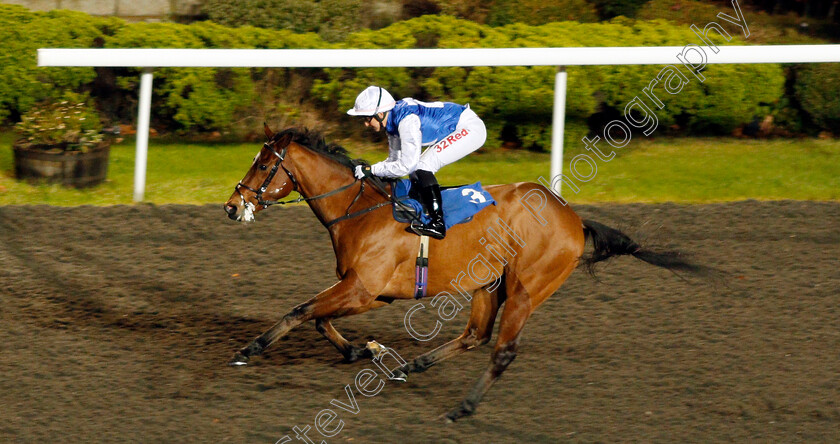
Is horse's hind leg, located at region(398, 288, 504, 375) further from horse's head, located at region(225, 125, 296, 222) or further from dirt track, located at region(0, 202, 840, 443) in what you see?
horse's head, located at region(225, 125, 296, 222)

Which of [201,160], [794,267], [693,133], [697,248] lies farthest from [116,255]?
[693,133]

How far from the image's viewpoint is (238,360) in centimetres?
516

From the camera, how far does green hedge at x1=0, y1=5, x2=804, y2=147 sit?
8.58m

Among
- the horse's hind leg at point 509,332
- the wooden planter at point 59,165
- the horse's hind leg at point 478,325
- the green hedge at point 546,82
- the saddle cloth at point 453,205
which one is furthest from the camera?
the green hedge at point 546,82

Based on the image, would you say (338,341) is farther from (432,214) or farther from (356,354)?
(432,214)

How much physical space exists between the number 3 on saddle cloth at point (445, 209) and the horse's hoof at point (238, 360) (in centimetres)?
97

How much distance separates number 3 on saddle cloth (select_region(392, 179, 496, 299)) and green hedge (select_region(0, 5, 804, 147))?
3.58 metres

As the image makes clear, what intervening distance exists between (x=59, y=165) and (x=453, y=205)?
4267mm

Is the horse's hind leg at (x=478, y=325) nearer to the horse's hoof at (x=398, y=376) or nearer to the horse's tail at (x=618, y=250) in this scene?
the horse's hoof at (x=398, y=376)

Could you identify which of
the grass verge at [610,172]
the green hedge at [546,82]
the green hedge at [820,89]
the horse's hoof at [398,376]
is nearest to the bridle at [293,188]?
the horse's hoof at [398,376]

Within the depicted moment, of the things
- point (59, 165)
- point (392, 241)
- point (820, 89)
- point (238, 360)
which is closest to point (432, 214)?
point (392, 241)

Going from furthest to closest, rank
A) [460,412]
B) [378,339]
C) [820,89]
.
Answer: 1. [820,89]
2. [378,339]
3. [460,412]

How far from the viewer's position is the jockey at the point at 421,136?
4875mm

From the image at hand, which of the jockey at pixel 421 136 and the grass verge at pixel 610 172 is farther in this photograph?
the grass verge at pixel 610 172
